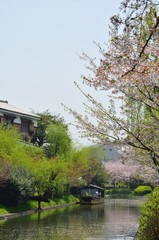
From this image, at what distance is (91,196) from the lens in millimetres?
47500

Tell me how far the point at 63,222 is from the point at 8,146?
1089 centimetres

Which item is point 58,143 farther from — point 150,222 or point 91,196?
point 150,222

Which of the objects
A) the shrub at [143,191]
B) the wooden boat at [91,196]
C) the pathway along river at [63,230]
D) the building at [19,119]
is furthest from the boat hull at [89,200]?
the pathway along river at [63,230]

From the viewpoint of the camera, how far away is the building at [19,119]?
1623 inches

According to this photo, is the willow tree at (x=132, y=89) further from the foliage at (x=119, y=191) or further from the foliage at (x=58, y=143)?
the foliage at (x=119, y=191)

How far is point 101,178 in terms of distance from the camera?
202ft

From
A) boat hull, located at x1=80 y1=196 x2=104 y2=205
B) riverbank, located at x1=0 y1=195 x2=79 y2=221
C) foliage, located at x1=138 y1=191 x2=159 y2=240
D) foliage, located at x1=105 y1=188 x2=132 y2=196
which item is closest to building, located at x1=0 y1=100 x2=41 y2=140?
riverbank, located at x1=0 y1=195 x2=79 y2=221

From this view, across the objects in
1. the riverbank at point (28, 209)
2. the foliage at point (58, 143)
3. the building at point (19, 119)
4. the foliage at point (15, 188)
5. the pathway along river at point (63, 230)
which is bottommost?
the pathway along river at point (63, 230)

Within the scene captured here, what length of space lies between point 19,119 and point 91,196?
1231cm

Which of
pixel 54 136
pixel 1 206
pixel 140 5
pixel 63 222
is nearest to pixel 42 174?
pixel 1 206

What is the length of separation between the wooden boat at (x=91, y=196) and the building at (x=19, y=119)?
927 cm

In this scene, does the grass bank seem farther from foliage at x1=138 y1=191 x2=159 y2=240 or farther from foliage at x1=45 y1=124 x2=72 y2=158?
foliage at x1=138 y1=191 x2=159 y2=240

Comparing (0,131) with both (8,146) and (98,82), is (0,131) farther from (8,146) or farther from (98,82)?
(98,82)

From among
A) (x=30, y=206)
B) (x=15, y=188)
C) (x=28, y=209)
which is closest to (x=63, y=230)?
(x=15, y=188)
